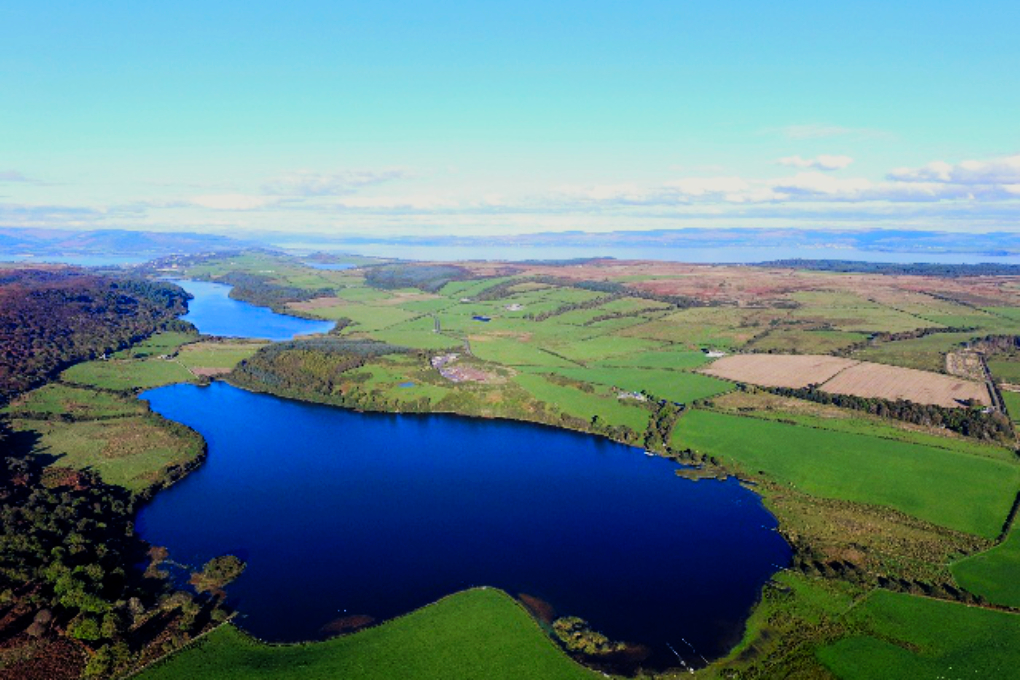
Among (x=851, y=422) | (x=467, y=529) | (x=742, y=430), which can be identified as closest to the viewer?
(x=467, y=529)

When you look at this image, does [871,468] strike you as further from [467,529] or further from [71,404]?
[71,404]

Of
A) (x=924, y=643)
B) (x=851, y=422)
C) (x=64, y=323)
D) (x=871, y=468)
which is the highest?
(x=64, y=323)

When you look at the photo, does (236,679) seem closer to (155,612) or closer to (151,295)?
(155,612)

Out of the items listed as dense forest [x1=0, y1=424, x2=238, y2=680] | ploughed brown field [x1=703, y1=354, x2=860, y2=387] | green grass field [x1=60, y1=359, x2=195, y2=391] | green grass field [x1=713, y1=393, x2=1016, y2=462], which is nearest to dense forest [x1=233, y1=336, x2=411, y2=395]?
green grass field [x1=60, y1=359, x2=195, y2=391]

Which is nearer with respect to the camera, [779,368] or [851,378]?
[851,378]

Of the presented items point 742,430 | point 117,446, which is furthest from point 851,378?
point 117,446

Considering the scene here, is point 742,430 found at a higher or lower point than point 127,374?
higher

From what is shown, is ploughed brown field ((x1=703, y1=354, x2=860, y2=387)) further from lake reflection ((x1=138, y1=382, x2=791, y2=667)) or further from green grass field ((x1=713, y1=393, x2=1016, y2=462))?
lake reflection ((x1=138, y1=382, x2=791, y2=667))

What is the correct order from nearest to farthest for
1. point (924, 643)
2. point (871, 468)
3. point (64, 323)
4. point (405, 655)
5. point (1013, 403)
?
point (405, 655) < point (924, 643) < point (871, 468) < point (1013, 403) < point (64, 323)
